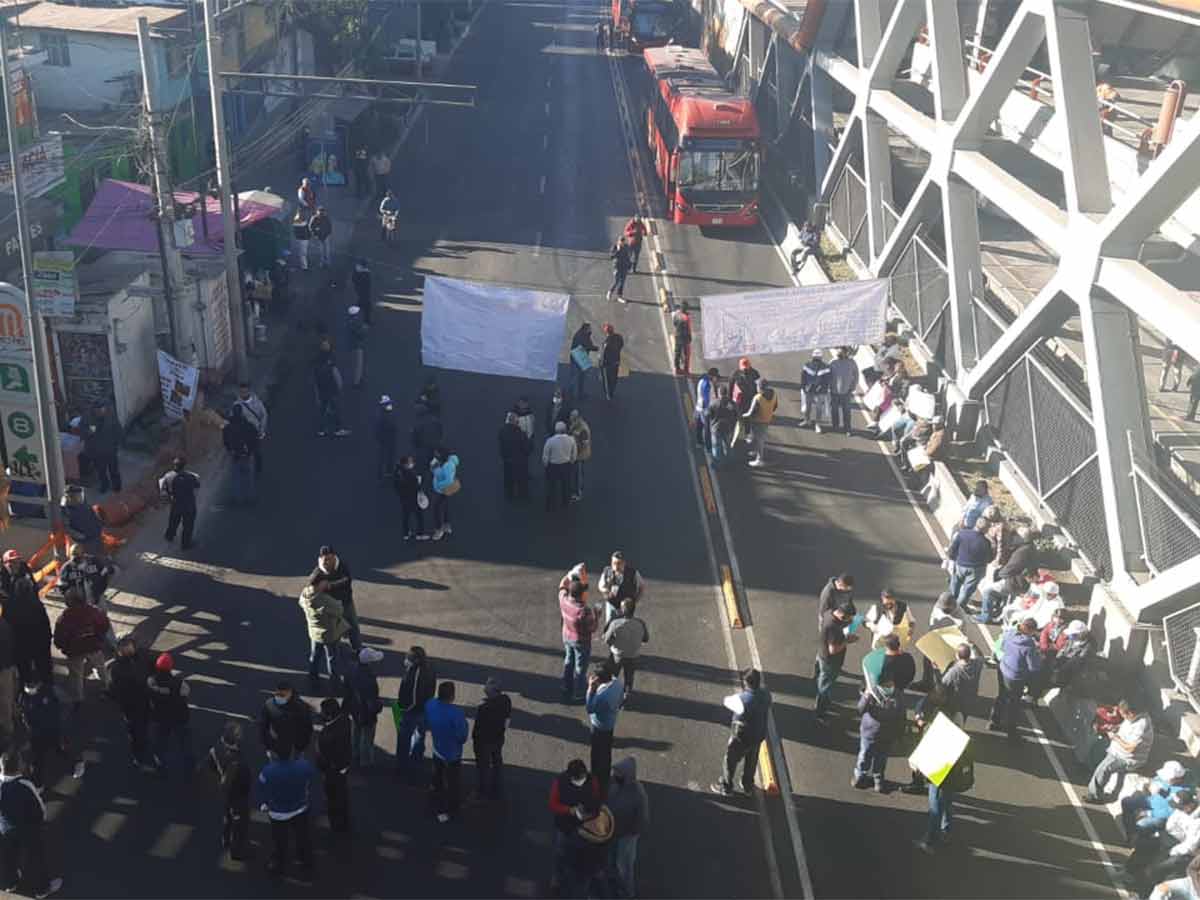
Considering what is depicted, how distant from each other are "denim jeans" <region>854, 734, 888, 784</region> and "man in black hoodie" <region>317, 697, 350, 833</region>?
5067 mm

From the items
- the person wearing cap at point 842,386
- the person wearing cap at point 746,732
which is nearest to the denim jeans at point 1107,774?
the person wearing cap at point 746,732

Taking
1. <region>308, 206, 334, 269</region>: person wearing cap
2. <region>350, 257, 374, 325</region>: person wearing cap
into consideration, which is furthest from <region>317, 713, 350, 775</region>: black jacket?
<region>308, 206, 334, 269</region>: person wearing cap

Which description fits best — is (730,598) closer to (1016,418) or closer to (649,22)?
(1016,418)

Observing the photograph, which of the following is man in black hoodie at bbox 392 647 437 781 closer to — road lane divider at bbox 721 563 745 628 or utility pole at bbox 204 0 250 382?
road lane divider at bbox 721 563 745 628

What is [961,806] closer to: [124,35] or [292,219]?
[292,219]

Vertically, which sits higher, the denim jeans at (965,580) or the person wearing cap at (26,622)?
the person wearing cap at (26,622)

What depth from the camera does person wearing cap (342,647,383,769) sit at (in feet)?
37.7

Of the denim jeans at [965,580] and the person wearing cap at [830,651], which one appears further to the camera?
the denim jeans at [965,580]

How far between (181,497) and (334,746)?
6.69m

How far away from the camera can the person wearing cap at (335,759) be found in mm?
10531

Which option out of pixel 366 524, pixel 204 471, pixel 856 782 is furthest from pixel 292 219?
pixel 856 782

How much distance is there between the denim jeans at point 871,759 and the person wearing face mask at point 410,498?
7.04 meters

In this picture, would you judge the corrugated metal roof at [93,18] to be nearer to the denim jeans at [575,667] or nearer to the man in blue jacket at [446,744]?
the denim jeans at [575,667]

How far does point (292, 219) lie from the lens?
1167 inches
